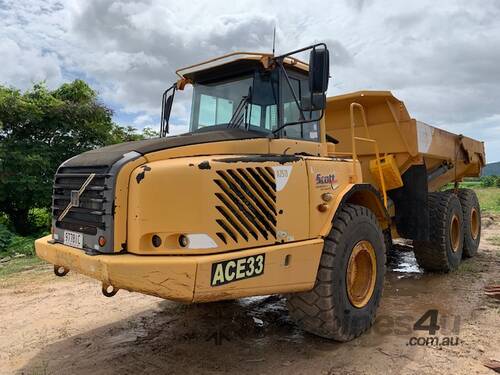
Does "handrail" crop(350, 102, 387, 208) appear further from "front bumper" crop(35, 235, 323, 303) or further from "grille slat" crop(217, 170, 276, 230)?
"grille slat" crop(217, 170, 276, 230)

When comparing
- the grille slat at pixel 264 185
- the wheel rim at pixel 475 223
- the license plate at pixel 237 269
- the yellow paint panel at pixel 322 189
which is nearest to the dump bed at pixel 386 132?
the yellow paint panel at pixel 322 189

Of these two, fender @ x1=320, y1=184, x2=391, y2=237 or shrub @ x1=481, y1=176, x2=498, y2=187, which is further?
shrub @ x1=481, y1=176, x2=498, y2=187

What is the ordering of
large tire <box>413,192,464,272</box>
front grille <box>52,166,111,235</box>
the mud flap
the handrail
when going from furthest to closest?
large tire <box>413,192,464,272</box> < the mud flap < the handrail < front grille <box>52,166,111,235</box>

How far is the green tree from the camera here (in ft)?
36.6

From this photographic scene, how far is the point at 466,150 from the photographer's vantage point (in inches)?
323

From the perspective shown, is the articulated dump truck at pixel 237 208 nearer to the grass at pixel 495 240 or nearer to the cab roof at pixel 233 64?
the cab roof at pixel 233 64

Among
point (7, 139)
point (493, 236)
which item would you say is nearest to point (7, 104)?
point (7, 139)

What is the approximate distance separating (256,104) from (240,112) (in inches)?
6.5

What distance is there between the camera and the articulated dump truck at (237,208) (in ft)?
10.2

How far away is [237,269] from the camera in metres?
3.19

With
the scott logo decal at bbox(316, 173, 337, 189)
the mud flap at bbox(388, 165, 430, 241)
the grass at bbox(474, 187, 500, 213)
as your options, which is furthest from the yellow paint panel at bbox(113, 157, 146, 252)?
the grass at bbox(474, 187, 500, 213)

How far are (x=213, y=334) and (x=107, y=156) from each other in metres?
2.08

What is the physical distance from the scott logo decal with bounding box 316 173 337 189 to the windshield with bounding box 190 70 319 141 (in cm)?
49

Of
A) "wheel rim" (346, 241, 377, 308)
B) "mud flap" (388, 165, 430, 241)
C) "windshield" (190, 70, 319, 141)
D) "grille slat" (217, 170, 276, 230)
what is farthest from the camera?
"mud flap" (388, 165, 430, 241)
